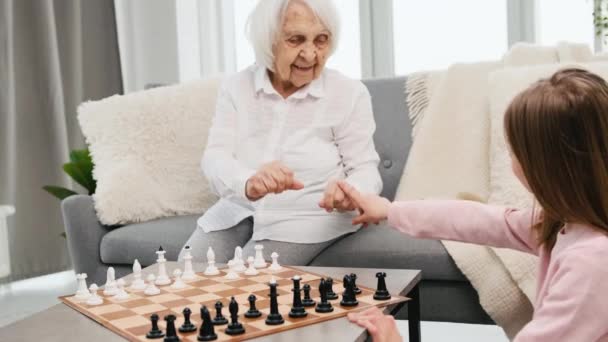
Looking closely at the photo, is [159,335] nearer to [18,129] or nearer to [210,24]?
[18,129]

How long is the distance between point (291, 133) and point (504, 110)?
639mm

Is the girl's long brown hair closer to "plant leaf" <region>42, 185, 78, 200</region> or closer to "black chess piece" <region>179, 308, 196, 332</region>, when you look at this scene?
"black chess piece" <region>179, 308, 196, 332</region>

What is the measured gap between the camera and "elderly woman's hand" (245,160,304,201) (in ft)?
5.32

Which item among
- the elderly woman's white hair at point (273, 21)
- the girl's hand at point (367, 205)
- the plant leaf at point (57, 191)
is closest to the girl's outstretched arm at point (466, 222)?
the girl's hand at point (367, 205)

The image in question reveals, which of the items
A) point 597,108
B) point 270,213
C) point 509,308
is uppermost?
point 597,108

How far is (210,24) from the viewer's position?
4.28 m

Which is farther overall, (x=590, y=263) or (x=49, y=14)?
(x=49, y=14)

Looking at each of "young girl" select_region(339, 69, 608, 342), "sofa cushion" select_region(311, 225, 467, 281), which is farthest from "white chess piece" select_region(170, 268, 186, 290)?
"sofa cushion" select_region(311, 225, 467, 281)

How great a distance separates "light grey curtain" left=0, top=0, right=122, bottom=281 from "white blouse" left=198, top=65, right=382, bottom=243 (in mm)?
1948

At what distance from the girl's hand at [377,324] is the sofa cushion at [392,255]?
75 cm

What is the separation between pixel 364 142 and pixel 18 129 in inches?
92.0

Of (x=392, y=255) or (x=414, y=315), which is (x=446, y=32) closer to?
(x=392, y=255)

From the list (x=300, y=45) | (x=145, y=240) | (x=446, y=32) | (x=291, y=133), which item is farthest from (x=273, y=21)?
(x=446, y=32)

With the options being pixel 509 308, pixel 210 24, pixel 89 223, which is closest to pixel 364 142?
pixel 509 308
